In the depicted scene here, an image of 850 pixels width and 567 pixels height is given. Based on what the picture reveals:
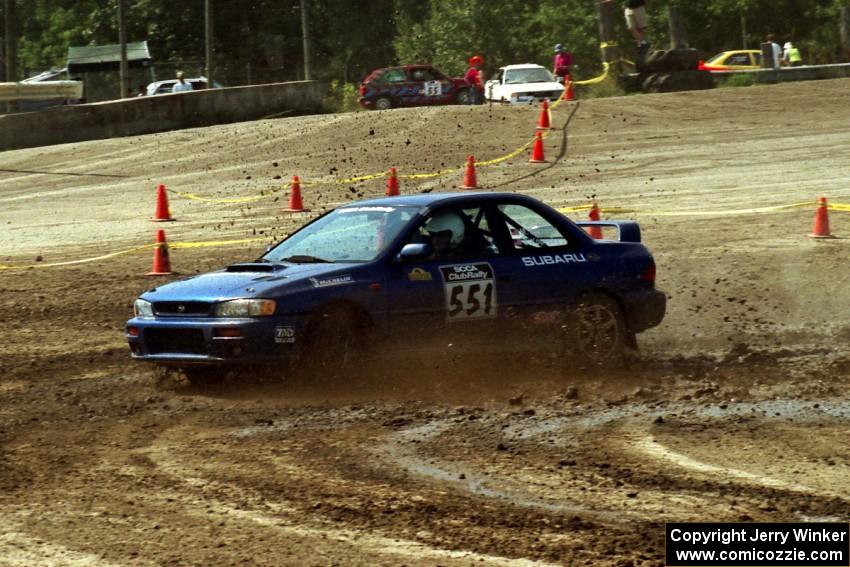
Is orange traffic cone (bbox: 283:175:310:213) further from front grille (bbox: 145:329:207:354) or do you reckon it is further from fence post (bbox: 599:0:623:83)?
fence post (bbox: 599:0:623:83)

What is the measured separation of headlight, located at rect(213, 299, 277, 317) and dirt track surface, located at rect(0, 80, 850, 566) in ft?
1.89

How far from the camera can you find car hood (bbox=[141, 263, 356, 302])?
920 centimetres

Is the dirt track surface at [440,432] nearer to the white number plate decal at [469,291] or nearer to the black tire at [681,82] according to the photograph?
the white number plate decal at [469,291]

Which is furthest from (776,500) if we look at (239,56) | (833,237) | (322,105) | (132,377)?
(239,56)

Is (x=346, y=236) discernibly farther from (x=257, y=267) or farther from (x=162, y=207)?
(x=162, y=207)

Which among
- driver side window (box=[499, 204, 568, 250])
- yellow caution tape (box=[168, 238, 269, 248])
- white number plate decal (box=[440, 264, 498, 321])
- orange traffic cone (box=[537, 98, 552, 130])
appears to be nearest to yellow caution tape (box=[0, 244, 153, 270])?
yellow caution tape (box=[168, 238, 269, 248])

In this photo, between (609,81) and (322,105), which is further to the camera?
(322,105)

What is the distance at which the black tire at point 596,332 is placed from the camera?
404 inches

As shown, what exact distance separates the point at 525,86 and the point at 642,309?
28.5 metres

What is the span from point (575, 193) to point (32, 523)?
52.7 feet

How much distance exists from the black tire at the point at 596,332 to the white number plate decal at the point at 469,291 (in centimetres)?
75

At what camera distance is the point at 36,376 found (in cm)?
1029

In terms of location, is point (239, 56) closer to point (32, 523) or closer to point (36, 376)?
point (36, 376)

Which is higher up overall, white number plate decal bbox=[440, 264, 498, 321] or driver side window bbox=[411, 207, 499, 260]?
driver side window bbox=[411, 207, 499, 260]
